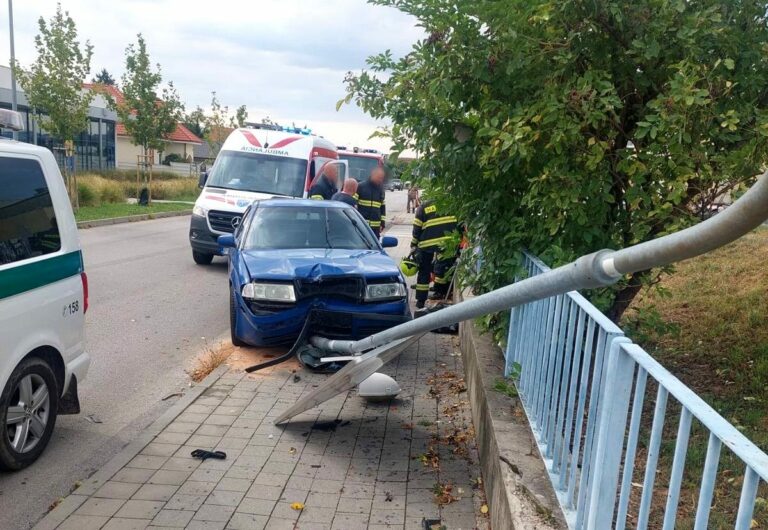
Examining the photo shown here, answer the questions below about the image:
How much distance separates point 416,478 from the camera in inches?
174

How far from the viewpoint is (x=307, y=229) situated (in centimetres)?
827

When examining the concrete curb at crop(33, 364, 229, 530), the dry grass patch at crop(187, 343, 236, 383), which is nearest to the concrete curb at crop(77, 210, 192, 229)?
the dry grass patch at crop(187, 343, 236, 383)

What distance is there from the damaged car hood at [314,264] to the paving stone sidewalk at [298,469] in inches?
42.9

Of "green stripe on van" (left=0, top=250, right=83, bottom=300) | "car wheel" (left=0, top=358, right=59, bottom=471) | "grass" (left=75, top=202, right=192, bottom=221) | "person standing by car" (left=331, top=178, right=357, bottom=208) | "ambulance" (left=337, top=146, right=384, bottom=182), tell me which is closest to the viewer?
"green stripe on van" (left=0, top=250, right=83, bottom=300)

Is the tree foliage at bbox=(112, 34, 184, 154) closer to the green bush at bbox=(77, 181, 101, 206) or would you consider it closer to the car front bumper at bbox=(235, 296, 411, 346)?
the green bush at bbox=(77, 181, 101, 206)

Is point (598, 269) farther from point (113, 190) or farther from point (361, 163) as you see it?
point (361, 163)

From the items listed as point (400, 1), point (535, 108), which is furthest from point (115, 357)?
point (535, 108)

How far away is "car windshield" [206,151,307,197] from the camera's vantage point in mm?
13703

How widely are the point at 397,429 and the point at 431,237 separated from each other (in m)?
4.39

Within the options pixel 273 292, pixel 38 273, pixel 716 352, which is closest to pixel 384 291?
pixel 273 292

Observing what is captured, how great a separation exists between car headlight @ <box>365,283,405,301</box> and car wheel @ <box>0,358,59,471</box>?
2.97 m

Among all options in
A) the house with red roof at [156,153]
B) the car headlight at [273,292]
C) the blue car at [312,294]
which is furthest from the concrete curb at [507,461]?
the house with red roof at [156,153]

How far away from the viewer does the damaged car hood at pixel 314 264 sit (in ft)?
21.9

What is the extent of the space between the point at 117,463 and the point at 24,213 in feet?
5.58
